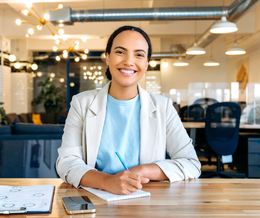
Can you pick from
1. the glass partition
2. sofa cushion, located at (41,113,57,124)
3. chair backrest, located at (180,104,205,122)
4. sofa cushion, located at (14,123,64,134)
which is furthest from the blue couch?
sofa cushion, located at (41,113,57,124)

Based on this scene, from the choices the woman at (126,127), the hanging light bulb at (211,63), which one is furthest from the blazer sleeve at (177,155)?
the hanging light bulb at (211,63)

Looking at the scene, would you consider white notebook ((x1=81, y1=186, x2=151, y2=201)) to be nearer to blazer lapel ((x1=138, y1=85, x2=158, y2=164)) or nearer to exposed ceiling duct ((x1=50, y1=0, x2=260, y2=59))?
blazer lapel ((x1=138, y1=85, x2=158, y2=164))

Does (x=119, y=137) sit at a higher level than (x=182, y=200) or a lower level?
higher

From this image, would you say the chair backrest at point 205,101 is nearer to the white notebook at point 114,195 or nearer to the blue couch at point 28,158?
the blue couch at point 28,158

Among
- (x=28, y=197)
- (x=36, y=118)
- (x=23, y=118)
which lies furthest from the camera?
(x=36, y=118)

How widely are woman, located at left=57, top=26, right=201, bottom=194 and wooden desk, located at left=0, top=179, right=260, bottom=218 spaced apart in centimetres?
11

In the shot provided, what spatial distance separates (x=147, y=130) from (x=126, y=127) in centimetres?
9

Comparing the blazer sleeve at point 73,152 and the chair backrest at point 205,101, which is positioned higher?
the chair backrest at point 205,101

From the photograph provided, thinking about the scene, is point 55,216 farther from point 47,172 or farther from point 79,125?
point 47,172

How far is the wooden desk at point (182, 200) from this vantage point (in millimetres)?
744

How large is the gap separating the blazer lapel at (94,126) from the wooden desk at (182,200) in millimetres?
169

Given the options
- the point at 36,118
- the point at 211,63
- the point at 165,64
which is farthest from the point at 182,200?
the point at 36,118

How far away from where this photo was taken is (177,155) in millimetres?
1217

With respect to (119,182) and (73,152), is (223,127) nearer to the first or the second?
(73,152)
